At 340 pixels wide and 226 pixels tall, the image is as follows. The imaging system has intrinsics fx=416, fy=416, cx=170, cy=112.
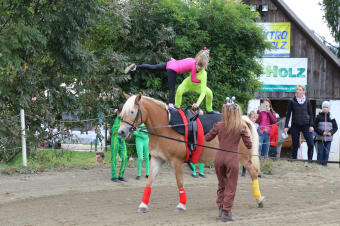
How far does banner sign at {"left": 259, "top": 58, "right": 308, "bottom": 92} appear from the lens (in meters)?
21.4

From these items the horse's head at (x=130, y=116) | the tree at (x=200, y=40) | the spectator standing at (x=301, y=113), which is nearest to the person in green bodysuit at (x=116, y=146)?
the horse's head at (x=130, y=116)

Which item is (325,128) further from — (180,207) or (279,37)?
(279,37)

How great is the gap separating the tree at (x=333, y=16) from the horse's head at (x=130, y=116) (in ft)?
66.1

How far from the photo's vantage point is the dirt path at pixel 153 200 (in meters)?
6.55

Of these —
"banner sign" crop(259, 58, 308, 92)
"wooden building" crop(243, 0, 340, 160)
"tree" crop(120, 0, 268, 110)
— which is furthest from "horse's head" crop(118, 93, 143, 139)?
"wooden building" crop(243, 0, 340, 160)

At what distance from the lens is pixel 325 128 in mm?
12945

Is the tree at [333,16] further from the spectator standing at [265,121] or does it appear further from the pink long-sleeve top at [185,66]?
the pink long-sleeve top at [185,66]

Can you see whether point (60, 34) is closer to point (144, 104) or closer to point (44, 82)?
point (44, 82)

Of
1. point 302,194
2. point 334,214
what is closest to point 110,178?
point 302,194

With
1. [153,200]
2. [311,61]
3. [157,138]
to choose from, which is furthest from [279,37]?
[157,138]

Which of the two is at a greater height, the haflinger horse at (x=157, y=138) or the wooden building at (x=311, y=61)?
the wooden building at (x=311, y=61)

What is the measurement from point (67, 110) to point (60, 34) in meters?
3.12

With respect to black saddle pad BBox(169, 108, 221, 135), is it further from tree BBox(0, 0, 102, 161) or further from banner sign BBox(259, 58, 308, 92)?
banner sign BBox(259, 58, 308, 92)

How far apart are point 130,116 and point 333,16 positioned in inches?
808
